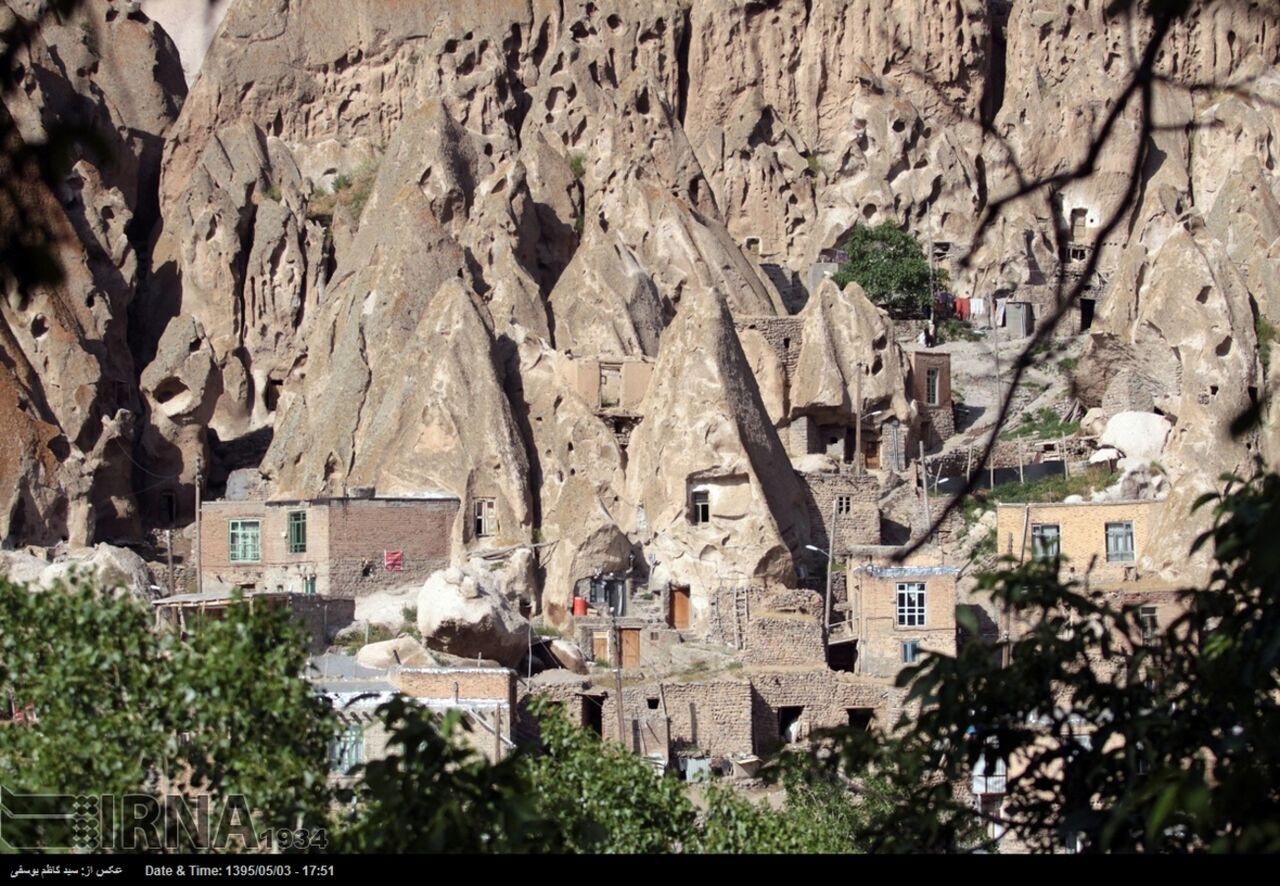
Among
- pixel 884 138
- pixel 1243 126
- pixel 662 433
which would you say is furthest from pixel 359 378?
pixel 1243 126

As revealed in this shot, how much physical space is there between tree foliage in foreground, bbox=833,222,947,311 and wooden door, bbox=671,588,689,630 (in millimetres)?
17708

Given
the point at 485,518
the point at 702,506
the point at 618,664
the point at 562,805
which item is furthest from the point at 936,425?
the point at 562,805

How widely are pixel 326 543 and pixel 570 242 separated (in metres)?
16.5

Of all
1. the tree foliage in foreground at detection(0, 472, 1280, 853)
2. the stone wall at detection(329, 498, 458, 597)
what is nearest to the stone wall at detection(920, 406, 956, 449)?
the stone wall at detection(329, 498, 458, 597)

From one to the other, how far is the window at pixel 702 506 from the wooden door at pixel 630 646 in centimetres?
361

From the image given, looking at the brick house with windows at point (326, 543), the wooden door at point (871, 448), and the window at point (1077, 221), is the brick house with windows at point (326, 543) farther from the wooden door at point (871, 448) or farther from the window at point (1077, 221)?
the window at point (1077, 221)

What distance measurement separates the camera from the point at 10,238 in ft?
29.5

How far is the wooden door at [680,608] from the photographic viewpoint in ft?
119

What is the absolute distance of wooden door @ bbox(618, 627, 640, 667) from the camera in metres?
34.2

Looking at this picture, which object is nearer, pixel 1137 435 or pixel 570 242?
pixel 1137 435

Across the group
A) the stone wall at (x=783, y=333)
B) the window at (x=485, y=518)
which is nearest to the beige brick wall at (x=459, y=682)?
the window at (x=485, y=518)

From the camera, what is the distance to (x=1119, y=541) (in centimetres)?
3666

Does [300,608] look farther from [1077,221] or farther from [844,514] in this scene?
[1077,221]

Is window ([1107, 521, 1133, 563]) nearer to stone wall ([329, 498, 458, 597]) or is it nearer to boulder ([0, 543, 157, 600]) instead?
stone wall ([329, 498, 458, 597])
